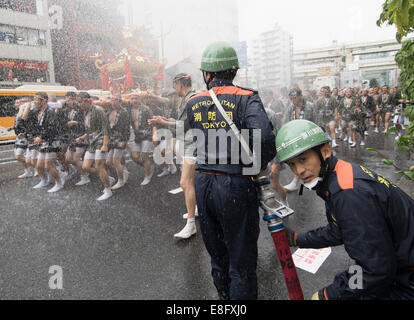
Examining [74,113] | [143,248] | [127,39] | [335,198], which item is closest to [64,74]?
[127,39]

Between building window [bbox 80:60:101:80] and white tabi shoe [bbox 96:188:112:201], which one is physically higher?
building window [bbox 80:60:101:80]

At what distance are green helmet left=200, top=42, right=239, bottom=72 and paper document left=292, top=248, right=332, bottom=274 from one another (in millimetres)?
1886

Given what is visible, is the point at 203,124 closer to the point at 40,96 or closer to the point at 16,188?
the point at 40,96

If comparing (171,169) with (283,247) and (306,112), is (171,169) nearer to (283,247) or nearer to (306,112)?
(306,112)

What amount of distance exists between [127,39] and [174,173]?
1600 cm

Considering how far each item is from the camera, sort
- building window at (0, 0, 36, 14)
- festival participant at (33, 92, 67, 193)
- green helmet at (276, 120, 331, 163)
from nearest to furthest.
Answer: green helmet at (276, 120, 331, 163)
festival participant at (33, 92, 67, 193)
building window at (0, 0, 36, 14)

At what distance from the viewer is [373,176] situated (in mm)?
1347

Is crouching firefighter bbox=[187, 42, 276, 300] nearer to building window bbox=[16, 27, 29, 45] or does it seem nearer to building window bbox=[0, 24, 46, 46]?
building window bbox=[0, 24, 46, 46]

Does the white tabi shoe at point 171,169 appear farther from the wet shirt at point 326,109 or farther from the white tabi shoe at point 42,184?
the wet shirt at point 326,109

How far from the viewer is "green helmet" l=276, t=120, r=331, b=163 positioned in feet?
4.79

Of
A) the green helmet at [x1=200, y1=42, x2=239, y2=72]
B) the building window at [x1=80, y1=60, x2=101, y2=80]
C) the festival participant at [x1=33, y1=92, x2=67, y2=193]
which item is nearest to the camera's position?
the green helmet at [x1=200, y1=42, x2=239, y2=72]

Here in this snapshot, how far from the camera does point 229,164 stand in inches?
75.0

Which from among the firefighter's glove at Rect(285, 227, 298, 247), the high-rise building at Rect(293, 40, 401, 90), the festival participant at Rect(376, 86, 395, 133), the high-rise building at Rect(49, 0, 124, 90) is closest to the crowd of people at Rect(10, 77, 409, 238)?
→ the firefighter's glove at Rect(285, 227, 298, 247)

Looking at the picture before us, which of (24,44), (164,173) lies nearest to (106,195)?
(164,173)
